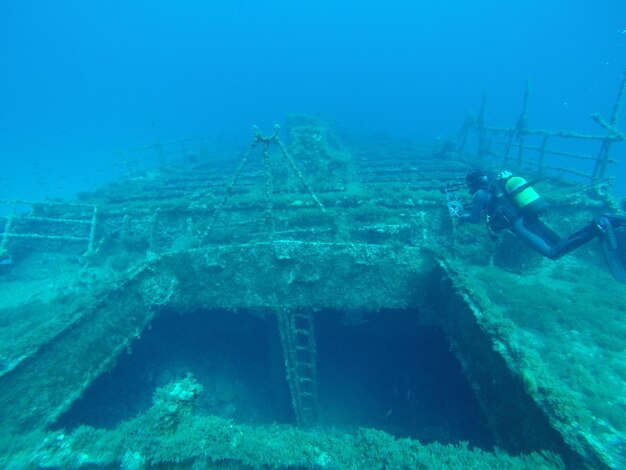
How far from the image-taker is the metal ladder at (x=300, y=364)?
587 cm

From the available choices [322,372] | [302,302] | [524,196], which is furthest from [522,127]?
[302,302]

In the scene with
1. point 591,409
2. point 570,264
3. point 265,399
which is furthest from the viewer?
point 570,264

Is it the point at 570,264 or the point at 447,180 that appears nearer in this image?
the point at 570,264

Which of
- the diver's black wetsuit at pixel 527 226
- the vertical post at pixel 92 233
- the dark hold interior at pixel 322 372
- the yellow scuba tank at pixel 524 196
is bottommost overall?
the dark hold interior at pixel 322 372

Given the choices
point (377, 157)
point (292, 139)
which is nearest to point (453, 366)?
point (292, 139)

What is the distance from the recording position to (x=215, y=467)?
2.54 meters

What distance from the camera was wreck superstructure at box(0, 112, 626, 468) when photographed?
9.61 feet

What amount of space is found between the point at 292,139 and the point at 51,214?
8.51m

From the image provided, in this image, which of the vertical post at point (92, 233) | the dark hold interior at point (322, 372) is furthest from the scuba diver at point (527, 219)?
the vertical post at point (92, 233)

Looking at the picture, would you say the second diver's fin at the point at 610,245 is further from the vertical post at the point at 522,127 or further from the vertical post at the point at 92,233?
the vertical post at the point at 92,233

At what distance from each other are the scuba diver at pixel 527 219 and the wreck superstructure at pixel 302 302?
972mm

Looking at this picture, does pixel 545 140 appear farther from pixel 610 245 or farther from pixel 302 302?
pixel 302 302

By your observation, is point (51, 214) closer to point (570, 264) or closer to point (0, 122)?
point (570, 264)

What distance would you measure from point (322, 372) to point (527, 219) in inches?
226
